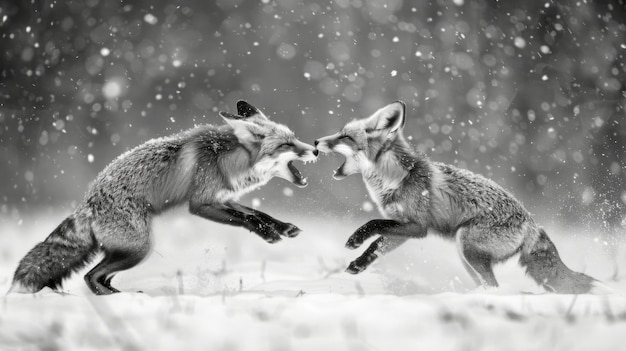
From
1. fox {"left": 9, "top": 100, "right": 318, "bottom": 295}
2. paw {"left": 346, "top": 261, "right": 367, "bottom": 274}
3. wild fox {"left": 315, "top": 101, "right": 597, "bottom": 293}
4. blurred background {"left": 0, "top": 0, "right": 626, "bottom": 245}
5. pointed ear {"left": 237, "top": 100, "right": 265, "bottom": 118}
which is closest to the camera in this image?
fox {"left": 9, "top": 100, "right": 318, "bottom": 295}

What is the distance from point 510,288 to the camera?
459 cm

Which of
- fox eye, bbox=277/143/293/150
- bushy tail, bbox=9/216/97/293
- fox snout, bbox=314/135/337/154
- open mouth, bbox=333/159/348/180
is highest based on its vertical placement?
fox snout, bbox=314/135/337/154

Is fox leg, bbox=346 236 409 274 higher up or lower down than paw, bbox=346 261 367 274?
higher up

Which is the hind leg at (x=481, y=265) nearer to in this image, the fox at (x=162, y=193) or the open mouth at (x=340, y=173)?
the open mouth at (x=340, y=173)

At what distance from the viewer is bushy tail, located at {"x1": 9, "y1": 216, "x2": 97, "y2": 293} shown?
4250mm

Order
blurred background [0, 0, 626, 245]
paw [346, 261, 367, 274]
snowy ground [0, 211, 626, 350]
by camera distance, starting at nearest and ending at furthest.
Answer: snowy ground [0, 211, 626, 350] → paw [346, 261, 367, 274] → blurred background [0, 0, 626, 245]

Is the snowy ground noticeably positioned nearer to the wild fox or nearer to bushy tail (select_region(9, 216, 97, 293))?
the wild fox

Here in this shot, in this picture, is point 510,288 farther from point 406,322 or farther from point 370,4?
point 370,4

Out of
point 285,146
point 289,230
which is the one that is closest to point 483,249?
point 289,230

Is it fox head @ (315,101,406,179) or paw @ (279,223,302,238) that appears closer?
paw @ (279,223,302,238)

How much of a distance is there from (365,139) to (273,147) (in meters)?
0.87

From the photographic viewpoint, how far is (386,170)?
4902mm

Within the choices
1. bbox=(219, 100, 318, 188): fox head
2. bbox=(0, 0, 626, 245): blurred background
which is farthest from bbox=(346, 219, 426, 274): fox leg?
bbox=(0, 0, 626, 245): blurred background

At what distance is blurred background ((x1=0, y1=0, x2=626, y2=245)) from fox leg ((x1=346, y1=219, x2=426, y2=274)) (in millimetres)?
1169
